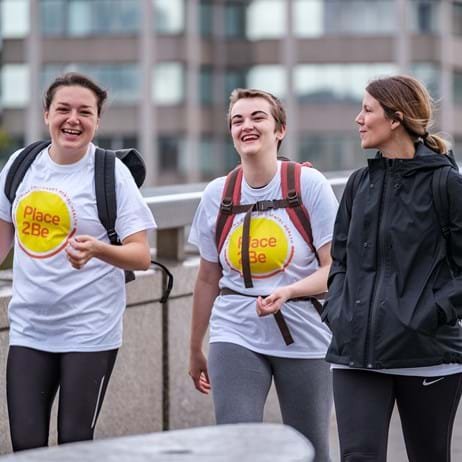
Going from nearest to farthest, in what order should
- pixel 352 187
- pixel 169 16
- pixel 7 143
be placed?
1. pixel 352 187
2. pixel 7 143
3. pixel 169 16

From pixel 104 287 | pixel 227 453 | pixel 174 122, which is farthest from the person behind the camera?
pixel 174 122

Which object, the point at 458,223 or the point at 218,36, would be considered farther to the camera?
the point at 218,36

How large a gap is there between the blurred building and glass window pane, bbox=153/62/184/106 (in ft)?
0.17

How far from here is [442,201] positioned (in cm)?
525

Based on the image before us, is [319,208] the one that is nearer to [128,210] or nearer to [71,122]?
[128,210]

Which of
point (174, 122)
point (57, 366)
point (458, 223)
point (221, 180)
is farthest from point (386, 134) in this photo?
point (174, 122)

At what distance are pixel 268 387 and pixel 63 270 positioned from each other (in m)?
0.96

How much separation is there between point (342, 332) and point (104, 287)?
3.04 ft

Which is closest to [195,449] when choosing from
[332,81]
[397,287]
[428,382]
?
[397,287]

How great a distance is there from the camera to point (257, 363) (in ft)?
19.5

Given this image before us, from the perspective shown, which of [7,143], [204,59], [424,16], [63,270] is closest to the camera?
[63,270]

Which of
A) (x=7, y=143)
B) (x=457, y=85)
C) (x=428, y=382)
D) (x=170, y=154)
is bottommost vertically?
(x=170, y=154)

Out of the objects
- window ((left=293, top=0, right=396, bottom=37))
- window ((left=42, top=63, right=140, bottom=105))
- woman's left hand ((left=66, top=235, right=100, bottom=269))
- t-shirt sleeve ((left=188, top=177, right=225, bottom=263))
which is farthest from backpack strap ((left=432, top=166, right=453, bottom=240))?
window ((left=293, top=0, right=396, bottom=37))

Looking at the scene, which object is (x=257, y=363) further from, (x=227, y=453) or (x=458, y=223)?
(x=227, y=453)
